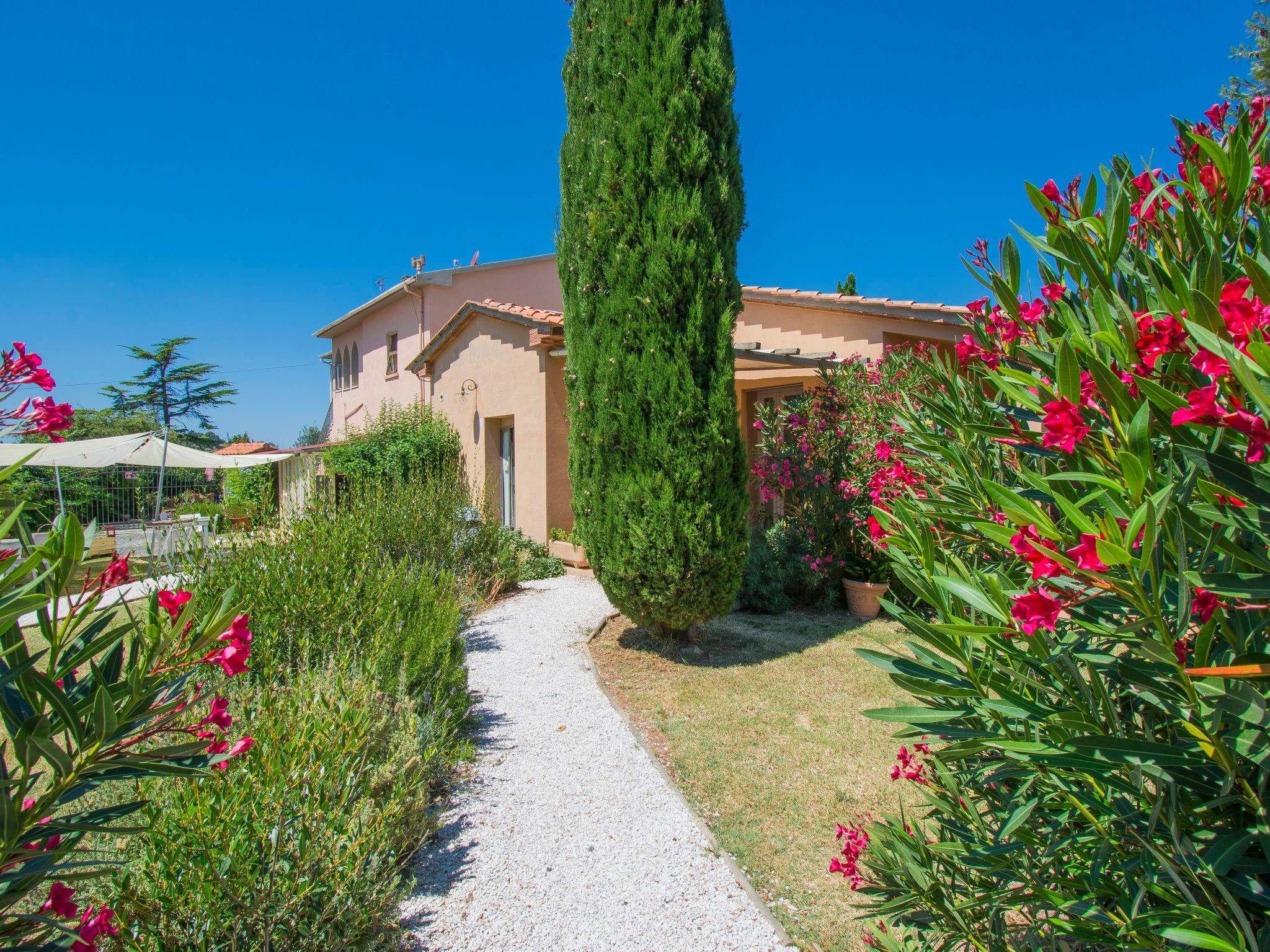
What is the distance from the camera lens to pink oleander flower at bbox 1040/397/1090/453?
1101 mm

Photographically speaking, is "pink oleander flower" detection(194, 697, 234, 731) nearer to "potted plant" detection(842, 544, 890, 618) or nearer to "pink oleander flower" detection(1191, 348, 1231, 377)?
"pink oleander flower" detection(1191, 348, 1231, 377)

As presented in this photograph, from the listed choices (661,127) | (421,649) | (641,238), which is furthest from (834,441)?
(421,649)

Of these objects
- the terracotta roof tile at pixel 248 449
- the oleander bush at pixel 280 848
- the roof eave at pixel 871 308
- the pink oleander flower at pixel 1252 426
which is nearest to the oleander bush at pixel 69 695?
the oleander bush at pixel 280 848

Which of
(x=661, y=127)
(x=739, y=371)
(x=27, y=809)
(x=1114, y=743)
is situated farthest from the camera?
(x=739, y=371)

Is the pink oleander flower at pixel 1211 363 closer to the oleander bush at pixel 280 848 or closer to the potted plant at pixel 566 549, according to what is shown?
the oleander bush at pixel 280 848

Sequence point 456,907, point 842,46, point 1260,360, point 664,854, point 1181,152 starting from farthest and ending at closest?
1. point 842,46
2. point 664,854
3. point 456,907
4. point 1181,152
5. point 1260,360

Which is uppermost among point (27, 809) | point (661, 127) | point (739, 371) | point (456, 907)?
point (661, 127)

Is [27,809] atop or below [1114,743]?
below

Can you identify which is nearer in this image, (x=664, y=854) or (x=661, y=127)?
(x=664, y=854)

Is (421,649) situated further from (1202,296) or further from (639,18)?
(639,18)

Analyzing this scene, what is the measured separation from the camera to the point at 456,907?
3102mm

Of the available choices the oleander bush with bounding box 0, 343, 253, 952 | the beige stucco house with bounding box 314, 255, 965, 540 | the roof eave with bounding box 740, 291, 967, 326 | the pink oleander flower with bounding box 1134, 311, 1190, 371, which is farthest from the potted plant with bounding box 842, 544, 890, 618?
the oleander bush with bounding box 0, 343, 253, 952

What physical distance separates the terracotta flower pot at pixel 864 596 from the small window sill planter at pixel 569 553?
4263mm

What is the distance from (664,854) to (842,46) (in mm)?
11311
